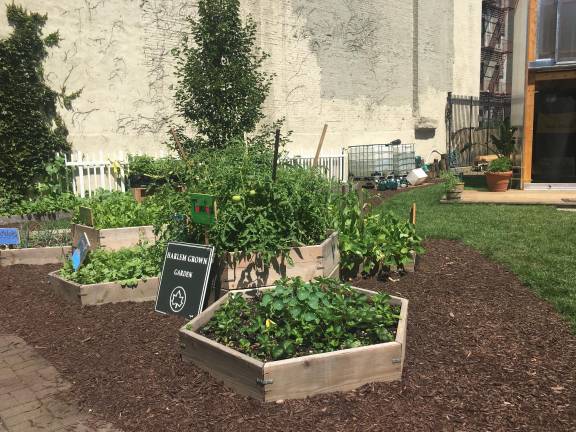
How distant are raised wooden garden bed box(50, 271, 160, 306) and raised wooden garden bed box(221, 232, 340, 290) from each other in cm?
85

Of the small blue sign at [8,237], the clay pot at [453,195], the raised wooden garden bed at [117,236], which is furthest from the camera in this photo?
the clay pot at [453,195]

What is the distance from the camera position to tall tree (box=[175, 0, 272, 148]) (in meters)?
8.32

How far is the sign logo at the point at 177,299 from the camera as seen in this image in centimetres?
399

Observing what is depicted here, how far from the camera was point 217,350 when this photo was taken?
301cm

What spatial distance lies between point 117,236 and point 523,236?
522cm

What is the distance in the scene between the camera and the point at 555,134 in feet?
40.6

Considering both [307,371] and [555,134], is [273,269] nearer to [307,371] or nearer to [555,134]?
[307,371]

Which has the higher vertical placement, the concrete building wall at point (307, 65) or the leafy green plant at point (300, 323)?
the concrete building wall at point (307, 65)

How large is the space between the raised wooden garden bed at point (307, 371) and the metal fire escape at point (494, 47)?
93.1 ft

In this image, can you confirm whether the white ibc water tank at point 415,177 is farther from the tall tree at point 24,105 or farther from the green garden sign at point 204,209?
the green garden sign at point 204,209

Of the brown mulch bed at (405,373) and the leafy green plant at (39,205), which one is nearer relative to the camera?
the brown mulch bed at (405,373)

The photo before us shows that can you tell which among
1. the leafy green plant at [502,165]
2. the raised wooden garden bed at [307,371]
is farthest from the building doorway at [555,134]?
the raised wooden garden bed at [307,371]

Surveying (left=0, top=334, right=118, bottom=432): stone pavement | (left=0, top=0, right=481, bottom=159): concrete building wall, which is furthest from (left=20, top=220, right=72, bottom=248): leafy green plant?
(left=0, top=0, right=481, bottom=159): concrete building wall

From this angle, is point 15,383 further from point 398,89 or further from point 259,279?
point 398,89
